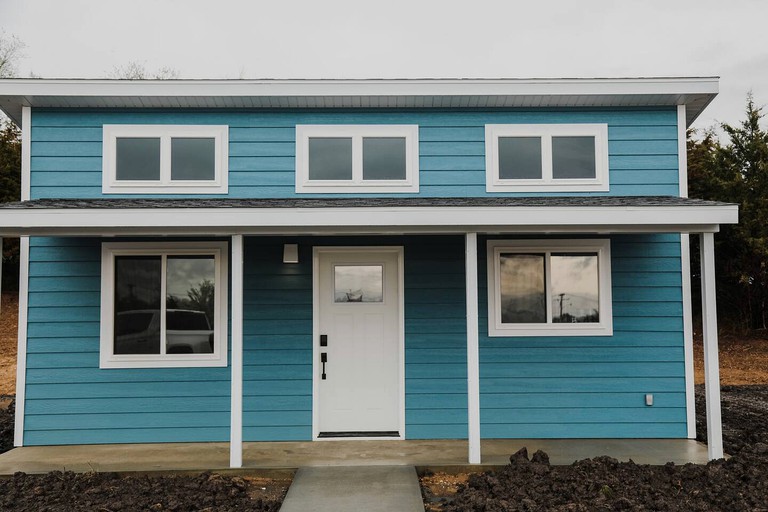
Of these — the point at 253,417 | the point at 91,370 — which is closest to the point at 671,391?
the point at 253,417

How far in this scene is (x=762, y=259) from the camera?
41.2 ft

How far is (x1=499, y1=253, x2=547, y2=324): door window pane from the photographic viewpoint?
5.80 metres

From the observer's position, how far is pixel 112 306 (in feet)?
18.6

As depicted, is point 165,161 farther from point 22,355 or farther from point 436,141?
point 436,141

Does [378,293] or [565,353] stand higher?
[378,293]

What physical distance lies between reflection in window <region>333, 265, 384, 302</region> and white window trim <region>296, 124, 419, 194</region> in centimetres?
86

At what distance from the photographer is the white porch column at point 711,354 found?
4.83 meters

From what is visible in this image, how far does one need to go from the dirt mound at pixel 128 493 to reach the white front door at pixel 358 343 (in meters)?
1.40

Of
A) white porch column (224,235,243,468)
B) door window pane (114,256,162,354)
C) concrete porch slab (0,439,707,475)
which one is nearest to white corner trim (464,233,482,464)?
concrete porch slab (0,439,707,475)

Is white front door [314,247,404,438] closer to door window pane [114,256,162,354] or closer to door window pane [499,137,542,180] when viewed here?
door window pane [499,137,542,180]
